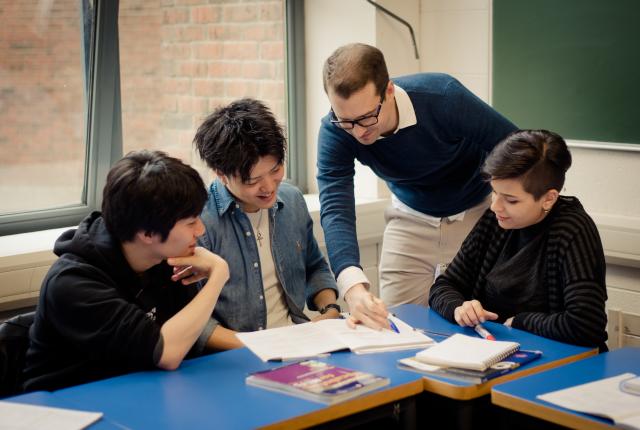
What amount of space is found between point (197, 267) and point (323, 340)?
39cm

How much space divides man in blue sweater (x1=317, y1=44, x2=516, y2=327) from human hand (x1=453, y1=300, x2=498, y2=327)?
225 mm

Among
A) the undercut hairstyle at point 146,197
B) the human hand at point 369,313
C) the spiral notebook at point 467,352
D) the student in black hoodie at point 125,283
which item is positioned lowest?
the spiral notebook at point 467,352

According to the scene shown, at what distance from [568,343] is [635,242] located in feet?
3.63

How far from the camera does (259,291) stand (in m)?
2.66

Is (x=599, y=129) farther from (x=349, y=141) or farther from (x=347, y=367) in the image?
(x=347, y=367)

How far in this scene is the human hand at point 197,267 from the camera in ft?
7.64

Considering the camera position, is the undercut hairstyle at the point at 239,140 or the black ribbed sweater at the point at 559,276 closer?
the black ribbed sweater at the point at 559,276

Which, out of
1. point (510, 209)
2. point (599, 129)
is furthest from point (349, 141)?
point (599, 129)

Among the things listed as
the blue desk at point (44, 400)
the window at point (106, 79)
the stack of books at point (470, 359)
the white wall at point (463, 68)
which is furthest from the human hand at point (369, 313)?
the window at point (106, 79)

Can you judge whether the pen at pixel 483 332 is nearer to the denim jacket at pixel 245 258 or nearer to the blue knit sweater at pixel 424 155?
the blue knit sweater at pixel 424 155

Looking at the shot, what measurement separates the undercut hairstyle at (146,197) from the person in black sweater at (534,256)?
0.85 meters

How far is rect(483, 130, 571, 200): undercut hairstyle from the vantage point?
2.52m

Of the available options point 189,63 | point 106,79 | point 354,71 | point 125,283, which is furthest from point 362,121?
point 189,63

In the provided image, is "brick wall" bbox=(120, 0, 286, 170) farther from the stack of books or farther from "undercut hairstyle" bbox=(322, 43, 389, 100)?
the stack of books
